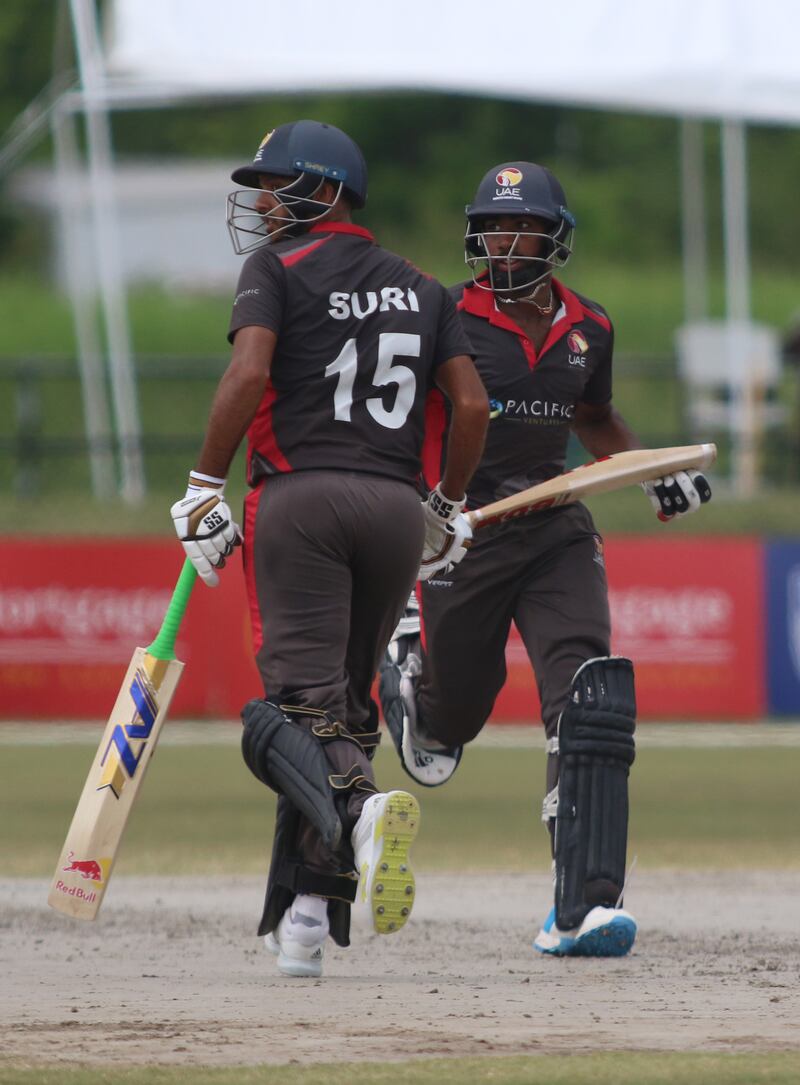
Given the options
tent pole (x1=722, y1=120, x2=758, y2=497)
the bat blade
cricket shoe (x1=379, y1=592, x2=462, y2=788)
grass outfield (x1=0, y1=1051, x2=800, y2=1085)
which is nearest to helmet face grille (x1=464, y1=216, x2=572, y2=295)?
cricket shoe (x1=379, y1=592, x2=462, y2=788)

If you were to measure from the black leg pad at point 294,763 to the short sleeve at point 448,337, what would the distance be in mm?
1031

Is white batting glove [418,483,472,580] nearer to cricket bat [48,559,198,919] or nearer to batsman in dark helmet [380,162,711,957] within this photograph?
batsman in dark helmet [380,162,711,957]

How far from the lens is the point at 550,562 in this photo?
6.11 meters

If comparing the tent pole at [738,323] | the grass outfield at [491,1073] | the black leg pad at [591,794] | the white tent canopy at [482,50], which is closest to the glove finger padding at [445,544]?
the black leg pad at [591,794]

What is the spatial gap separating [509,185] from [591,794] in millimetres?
1780

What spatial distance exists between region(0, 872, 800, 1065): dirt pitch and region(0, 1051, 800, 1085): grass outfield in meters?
0.11

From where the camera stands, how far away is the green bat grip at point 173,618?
18.3ft

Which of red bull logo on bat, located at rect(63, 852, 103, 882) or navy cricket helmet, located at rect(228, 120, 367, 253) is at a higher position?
navy cricket helmet, located at rect(228, 120, 367, 253)

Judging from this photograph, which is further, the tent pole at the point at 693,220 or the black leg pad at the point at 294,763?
the tent pole at the point at 693,220

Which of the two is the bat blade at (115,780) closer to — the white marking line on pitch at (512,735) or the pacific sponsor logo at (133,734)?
the pacific sponsor logo at (133,734)

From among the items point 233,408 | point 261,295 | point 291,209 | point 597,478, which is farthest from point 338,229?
point 597,478

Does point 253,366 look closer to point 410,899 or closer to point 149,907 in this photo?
point 410,899

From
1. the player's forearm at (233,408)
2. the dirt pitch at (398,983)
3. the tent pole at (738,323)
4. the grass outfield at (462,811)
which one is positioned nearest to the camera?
the dirt pitch at (398,983)

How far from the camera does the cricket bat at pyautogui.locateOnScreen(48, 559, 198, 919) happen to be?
220 inches
